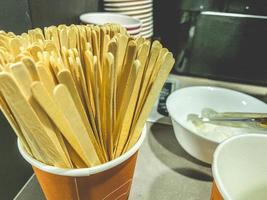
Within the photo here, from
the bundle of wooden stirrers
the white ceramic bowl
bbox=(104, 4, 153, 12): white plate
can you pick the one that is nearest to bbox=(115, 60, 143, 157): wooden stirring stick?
the bundle of wooden stirrers

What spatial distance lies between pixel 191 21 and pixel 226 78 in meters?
0.21

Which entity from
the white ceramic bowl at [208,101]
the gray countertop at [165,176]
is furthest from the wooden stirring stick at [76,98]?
the white ceramic bowl at [208,101]

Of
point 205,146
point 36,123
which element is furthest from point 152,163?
point 36,123

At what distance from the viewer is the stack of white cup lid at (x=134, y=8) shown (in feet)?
2.38

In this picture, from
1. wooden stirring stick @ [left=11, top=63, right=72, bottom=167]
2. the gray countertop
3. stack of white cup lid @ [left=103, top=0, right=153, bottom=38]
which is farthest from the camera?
stack of white cup lid @ [left=103, top=0, right=153, bottom=38]

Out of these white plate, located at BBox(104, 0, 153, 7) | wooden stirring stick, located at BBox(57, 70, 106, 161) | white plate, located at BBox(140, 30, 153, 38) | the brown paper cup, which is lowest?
the brown paper cup

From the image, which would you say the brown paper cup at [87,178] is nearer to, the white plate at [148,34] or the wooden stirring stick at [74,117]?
the wooden stirring stick at [74,117]

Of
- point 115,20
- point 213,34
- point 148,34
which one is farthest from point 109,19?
point 213,34

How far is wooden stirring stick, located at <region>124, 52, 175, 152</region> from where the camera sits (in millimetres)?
318

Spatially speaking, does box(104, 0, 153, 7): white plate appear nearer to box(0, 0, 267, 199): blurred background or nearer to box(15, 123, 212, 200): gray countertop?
box(0, 0, 267, 199): blurred background

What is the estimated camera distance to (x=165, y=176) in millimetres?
510

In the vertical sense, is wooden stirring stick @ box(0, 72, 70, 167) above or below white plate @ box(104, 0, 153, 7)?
below

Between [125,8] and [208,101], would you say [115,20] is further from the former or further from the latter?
[208,101]

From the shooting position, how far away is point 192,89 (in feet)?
2.18
